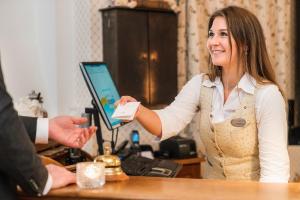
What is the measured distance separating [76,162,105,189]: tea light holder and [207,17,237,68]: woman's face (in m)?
0.96

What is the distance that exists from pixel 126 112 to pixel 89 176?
0.42 metres

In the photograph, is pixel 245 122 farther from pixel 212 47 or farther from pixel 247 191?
pixel 247 191

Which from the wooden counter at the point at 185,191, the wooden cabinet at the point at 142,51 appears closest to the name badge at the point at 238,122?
the wooden counter at the point at 185,191

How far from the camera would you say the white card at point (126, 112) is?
73.0 inches

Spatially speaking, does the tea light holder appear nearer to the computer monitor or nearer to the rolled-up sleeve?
the computer monitor

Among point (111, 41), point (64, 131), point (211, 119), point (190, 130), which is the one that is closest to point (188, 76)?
point (190, 130)

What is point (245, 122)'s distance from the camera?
7.06 feet

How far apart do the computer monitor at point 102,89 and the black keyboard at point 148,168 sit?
0.29 m

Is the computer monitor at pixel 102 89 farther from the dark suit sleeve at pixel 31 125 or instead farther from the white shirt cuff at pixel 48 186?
the white shirt cuff at pixel 48 186

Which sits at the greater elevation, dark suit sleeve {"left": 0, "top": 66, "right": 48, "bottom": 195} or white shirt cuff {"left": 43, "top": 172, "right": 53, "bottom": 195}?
dark suit sleeve {"left": 0, "top": 66, "right": 48, "bottom": 195}

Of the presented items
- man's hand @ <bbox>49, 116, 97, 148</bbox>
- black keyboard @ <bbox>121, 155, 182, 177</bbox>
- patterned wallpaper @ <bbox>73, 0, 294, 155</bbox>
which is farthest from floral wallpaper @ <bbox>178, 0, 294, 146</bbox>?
man's hand @ <bbox>49, 116, 97, 148</bbox>

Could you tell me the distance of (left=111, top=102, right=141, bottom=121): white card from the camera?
6.08 feet

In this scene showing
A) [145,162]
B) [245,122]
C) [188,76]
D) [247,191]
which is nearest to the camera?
[247,191]

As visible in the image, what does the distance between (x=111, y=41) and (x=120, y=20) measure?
194 millimetres
